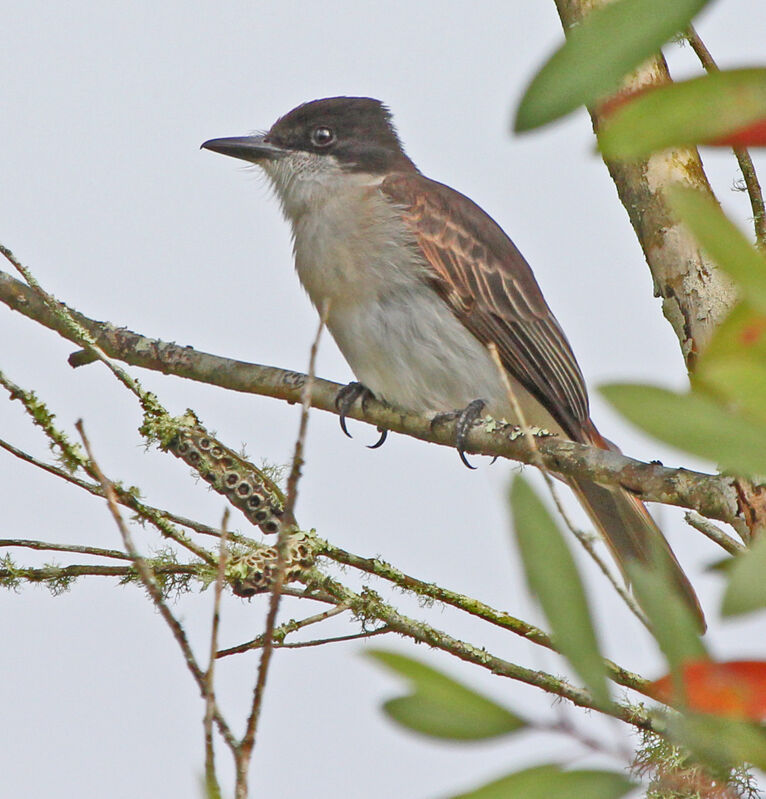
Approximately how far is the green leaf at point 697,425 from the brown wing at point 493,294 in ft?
12.1

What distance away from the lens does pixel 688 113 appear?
61cm

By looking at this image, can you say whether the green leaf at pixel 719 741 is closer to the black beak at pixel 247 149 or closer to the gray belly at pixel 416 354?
the gray belly at pixel 416 354

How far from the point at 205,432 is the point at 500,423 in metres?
0.82

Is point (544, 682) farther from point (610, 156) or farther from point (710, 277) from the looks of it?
point (610, 156)

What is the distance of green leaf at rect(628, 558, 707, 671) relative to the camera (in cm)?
72

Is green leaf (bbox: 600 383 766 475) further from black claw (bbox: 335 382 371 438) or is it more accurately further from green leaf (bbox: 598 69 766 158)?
black claw (bbox: 335 382 371 438)

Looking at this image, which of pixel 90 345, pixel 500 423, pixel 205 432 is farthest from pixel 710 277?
pixel 90 345

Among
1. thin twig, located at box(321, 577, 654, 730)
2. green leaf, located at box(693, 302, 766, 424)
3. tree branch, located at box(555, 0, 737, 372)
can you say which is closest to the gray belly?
tree branch, located at box(555, 0, 737, 372)

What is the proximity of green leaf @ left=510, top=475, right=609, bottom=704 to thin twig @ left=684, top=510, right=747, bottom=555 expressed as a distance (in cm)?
208

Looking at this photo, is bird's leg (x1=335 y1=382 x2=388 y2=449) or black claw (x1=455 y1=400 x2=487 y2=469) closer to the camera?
black claw (x1=455 y1=400 x2=487 y2=469)

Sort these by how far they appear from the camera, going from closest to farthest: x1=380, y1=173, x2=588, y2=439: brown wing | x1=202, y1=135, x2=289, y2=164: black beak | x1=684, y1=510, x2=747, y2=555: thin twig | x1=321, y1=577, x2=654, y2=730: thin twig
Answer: x1=321, y1=577, x2=654, y2=730: thin twig < x1=684, y1=510, x2=747, y2=555: thin twig < x1=380, y1=173, x2=588, y2=439: brown wing < x1=202, y1=135, x2=289, y2=164: black beak

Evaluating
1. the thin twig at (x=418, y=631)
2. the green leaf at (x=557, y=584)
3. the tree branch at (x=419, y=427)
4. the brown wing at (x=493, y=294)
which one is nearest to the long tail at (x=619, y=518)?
the brown wing at (x=493, y=294)

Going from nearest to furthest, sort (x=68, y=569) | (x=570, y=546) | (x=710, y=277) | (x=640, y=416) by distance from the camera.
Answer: (x=640, y=416) → (x=570, y=546) → (x=68, y=569) → (x=710, y=277)

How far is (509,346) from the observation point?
4402mm
